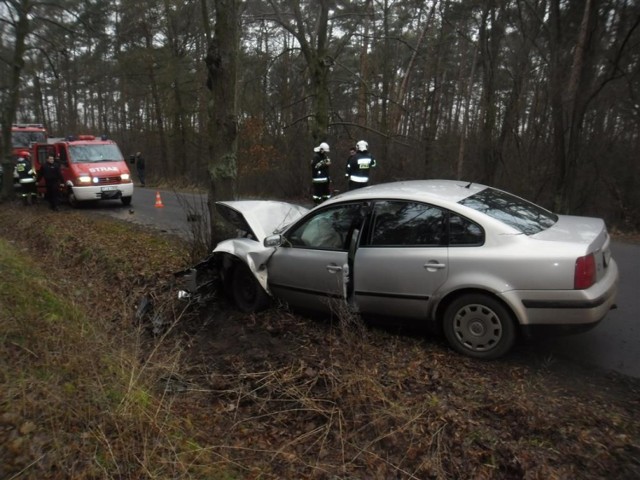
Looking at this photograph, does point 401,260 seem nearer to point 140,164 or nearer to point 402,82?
point 402,82

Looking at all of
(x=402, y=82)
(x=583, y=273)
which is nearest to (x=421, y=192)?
(x=583, y=273)

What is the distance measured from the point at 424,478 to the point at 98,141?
1576 cm

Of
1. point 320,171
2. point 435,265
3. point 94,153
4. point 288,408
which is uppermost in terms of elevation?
point 94,153

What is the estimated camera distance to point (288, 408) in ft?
11.8

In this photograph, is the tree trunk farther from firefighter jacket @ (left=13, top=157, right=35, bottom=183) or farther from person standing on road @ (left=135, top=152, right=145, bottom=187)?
person standing on road @ (left=135, top=152, right=145, bottom=187)

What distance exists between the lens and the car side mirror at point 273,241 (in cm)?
516

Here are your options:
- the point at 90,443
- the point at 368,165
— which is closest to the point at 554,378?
the point at 90,443

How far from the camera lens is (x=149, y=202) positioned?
17.3 metres

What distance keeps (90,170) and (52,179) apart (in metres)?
1.23

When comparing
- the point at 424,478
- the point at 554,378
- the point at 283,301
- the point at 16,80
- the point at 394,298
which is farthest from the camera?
the point at 16,80

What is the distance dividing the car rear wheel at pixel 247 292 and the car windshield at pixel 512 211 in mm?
2438

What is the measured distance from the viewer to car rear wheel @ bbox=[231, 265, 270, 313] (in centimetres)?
546

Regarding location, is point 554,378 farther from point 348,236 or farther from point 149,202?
point 149,202

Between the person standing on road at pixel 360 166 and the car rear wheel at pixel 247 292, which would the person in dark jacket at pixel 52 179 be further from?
the car rear wheel at pixel 247 292
